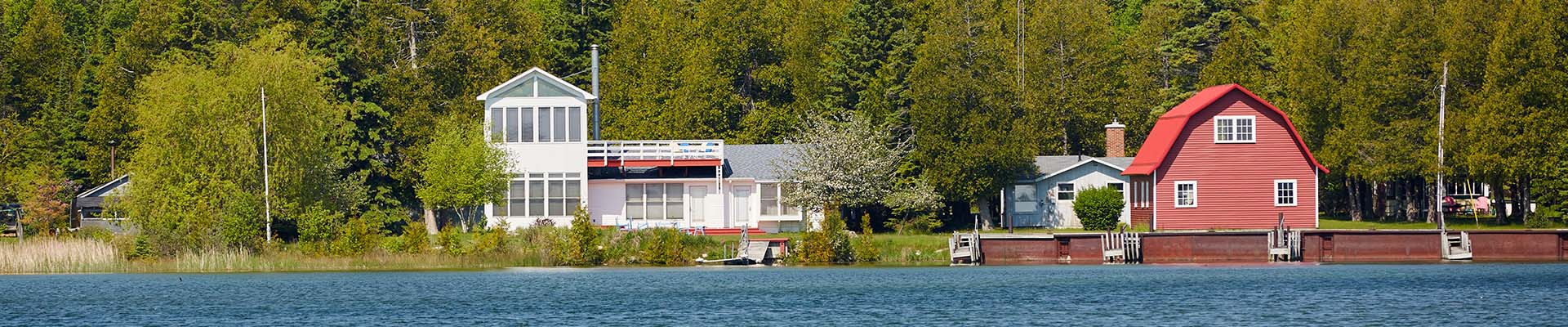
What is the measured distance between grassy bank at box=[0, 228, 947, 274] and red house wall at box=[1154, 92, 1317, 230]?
11.9 meters

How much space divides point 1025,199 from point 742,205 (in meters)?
10.0

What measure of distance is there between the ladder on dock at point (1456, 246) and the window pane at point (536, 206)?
89.6 feet

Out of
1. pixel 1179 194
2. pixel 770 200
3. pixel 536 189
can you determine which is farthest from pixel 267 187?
pixel 1179 194

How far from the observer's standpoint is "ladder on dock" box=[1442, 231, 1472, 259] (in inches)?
2217

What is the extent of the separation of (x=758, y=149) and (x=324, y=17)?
15.5m

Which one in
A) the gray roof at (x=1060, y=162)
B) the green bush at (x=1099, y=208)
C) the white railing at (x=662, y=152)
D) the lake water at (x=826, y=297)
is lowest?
the lake water at (x=826, y=297)

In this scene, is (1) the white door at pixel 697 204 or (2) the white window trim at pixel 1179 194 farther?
(2) the white window trim at pixel 1179 194

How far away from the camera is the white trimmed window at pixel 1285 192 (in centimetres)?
6612

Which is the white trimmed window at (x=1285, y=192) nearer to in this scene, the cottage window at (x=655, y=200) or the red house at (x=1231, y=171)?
the red house at (x=1231, y=171)

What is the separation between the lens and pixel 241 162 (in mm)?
58781

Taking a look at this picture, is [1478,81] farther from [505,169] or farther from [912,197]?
[505,169]

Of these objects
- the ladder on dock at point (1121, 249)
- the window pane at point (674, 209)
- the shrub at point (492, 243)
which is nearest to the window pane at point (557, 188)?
the window pane at point (674, 209)

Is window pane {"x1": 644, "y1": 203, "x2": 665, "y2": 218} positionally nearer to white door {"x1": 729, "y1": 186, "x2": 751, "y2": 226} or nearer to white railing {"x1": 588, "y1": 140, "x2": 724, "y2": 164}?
white railing {"x1": 588, "y1": 140, "x2": 724, "y2": 164}

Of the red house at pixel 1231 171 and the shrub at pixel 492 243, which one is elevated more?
the red house at pixel 1231 171
